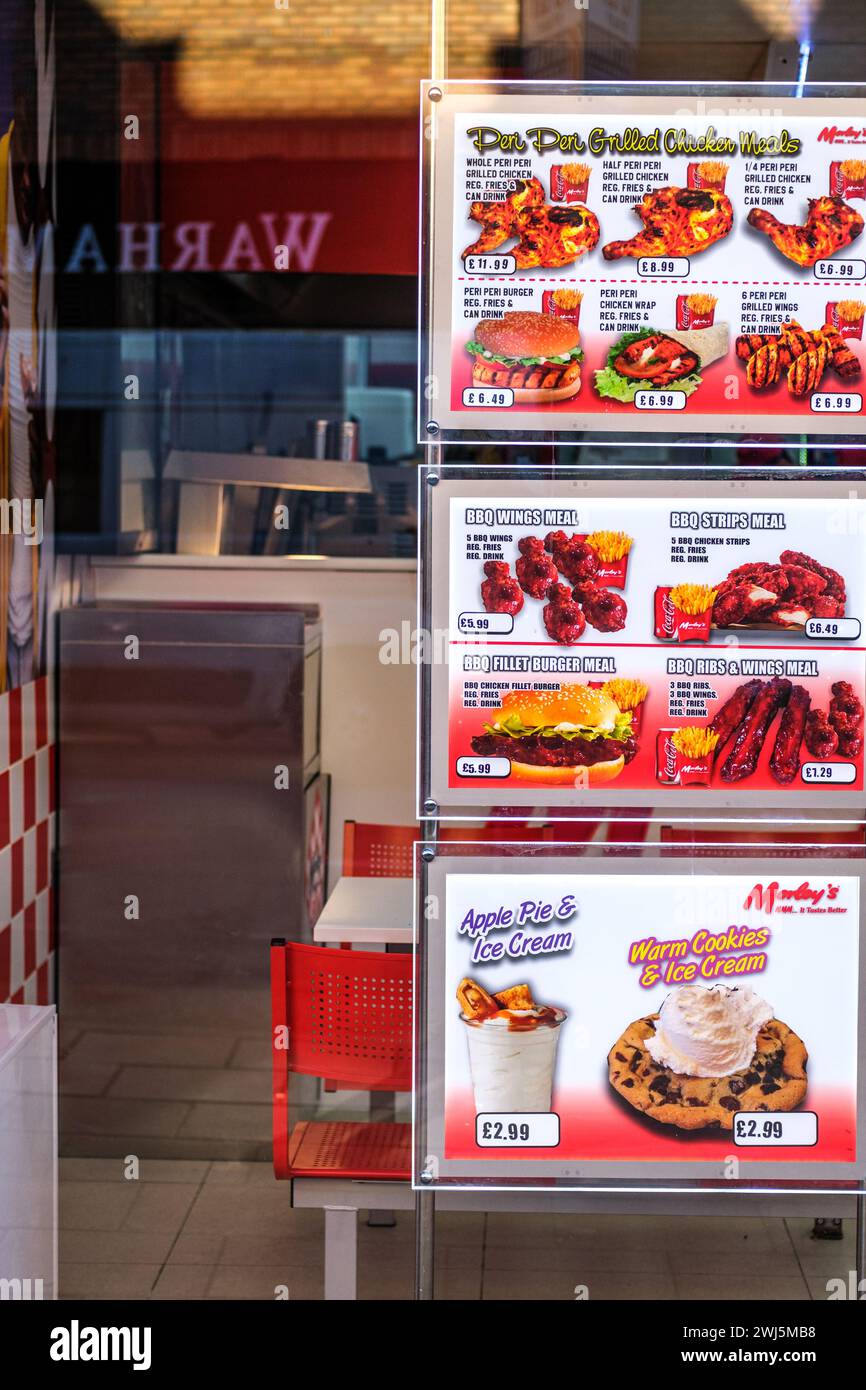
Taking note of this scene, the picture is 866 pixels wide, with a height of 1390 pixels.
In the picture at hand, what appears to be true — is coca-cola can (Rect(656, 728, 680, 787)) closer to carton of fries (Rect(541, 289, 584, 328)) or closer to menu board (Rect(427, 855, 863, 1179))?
menu board (Rect(427, 855, 863, 1179))

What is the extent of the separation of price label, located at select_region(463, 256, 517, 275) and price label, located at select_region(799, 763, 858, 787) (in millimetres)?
926

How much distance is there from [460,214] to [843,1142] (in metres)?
1.62

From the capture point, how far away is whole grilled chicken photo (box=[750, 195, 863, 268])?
2.36 meters

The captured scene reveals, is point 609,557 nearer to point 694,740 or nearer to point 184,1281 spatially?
point 694,740

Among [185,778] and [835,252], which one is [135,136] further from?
[835,252]

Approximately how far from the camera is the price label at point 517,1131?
2.46 meters

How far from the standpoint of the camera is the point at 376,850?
3.57m

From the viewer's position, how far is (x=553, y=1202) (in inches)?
98.1

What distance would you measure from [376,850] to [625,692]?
4.28ft

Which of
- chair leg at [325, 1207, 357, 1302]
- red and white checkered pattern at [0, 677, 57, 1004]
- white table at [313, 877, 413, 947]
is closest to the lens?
chair leg at [325, 1207, 357, 1302]

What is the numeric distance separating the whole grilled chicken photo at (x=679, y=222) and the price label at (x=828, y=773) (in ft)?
2.77

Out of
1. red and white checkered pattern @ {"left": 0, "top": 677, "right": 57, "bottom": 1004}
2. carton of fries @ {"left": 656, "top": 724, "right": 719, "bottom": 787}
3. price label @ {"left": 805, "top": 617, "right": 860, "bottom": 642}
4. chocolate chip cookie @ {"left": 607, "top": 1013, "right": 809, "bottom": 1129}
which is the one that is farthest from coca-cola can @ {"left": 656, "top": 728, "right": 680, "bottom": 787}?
red and white checkered pattern @ {"left": 0, "top": 677, "right": 57, "bottom": 1004}
